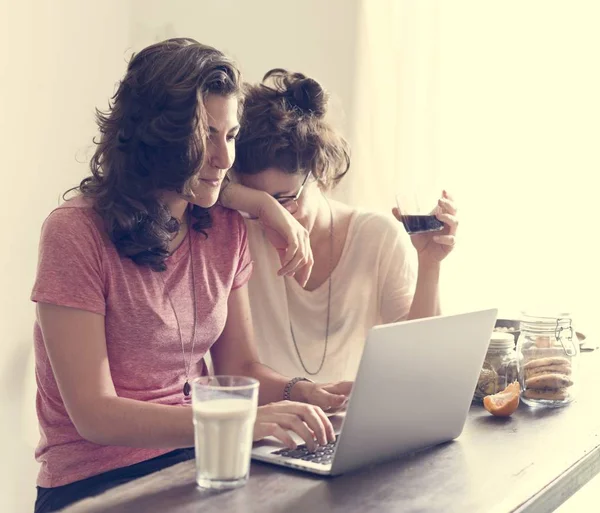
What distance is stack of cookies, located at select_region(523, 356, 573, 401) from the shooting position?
1.50 m

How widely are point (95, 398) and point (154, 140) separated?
0.44m

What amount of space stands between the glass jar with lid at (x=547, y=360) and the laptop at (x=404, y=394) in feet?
0.86

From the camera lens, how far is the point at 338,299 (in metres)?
1.95

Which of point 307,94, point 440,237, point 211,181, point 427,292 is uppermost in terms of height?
point 307,94

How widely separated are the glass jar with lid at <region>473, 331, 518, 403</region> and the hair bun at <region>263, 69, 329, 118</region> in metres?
0.64

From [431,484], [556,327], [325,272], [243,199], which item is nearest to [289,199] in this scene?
[243,199]

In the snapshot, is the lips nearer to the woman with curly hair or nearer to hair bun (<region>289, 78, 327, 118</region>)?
the woman with curly hair

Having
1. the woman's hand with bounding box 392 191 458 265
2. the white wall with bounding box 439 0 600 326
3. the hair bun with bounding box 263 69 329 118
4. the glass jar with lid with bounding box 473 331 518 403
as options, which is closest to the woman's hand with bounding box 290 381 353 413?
the glass jar with lid with bounding box 473 331 518 403

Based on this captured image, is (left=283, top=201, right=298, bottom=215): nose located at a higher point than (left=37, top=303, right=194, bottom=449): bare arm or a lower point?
higher

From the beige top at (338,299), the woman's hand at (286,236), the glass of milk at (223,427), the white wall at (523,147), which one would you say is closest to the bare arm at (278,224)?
the woman's hand at (286,236)

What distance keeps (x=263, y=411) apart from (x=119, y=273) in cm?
38

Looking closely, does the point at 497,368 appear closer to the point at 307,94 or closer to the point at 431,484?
the point at 431,484

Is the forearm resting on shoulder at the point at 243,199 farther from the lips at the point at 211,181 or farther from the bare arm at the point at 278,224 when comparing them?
the lips at the point at 211,181

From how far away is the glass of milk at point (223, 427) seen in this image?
103 centimetres
